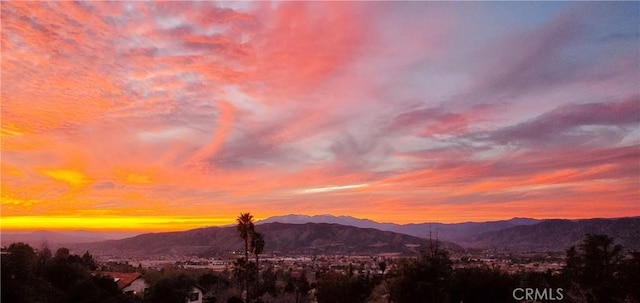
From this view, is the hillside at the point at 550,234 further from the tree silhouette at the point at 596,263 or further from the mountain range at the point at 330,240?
Answer: the tree silhouette at the point at 596,263

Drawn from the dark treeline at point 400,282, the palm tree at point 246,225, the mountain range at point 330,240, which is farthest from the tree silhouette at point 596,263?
the mountain range at point 330,240

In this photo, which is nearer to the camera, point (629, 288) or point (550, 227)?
point (629, 288)

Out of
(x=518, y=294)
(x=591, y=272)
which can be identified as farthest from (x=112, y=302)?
(x=591, y=272)

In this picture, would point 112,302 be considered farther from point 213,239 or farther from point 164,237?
point 164,237

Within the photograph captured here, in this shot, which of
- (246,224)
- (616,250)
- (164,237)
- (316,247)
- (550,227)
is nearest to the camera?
(616,250)

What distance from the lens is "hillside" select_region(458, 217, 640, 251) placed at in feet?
398

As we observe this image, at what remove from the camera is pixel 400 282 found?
3603 centimetres

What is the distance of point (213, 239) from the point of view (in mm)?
Answer: 178875

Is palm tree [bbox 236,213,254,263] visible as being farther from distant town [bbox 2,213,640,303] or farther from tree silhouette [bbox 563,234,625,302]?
tree silhouette [bbox 563,234,625,302]

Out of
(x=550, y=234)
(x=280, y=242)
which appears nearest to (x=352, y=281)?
(x=550, y=234)

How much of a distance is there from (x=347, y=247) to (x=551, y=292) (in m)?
138

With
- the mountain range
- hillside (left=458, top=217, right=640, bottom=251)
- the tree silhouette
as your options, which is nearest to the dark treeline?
the tree silhouette

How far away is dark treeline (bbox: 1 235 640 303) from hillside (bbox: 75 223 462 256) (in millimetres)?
108102

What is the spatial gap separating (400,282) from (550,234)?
133 meters
